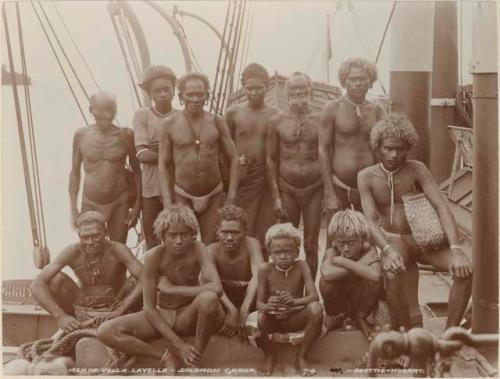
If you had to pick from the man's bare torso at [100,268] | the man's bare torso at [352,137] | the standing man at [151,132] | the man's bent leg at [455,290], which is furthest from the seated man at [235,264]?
the man's bent leg at [455,290]

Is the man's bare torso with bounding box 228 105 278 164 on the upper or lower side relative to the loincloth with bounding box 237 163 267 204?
upper

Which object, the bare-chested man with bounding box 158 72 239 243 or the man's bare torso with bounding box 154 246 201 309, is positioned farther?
the bare-chested man with bounding box 158 72 239 243

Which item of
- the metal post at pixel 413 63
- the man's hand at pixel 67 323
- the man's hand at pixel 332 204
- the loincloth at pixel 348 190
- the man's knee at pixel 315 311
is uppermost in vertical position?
the metal post at pixel 413 63

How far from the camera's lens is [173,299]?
5125mm

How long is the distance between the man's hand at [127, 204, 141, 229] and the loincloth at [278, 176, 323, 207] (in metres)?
0.86

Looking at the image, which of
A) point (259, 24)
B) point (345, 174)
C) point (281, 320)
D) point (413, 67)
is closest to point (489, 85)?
point (413, 67)

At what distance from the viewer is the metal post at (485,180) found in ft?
17.6

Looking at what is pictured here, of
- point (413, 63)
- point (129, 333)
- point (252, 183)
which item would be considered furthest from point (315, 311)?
point (413, 63)

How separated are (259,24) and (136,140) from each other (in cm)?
104

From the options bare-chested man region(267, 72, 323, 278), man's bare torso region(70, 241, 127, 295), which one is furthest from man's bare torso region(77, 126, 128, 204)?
bare-chested man region(267, 72, 323, 278)

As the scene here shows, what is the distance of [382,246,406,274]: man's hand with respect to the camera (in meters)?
5.07

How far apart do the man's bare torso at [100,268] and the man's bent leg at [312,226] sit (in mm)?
1088

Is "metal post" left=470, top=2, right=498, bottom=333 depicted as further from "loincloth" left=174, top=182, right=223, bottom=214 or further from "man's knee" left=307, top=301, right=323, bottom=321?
"loincloth" left=174, top=182, right=223, bottom=214

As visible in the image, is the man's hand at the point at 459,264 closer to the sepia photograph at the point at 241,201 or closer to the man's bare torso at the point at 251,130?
the sepia photograph at the point at 241,201
